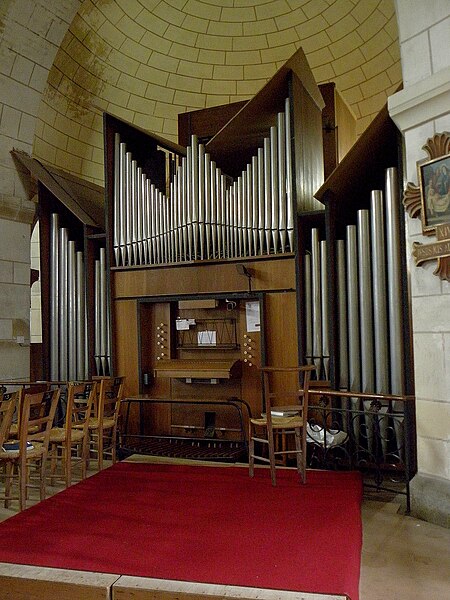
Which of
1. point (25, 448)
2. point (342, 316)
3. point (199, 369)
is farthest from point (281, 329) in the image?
point (25, 448)

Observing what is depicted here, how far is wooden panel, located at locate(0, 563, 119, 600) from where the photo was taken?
3031 mm

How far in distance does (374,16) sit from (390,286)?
465cm

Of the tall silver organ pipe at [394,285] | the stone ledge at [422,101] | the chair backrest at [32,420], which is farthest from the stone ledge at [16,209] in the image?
the stone ledge at [422,101]

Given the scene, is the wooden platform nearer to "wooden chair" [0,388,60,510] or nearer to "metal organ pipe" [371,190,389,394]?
"wooden chair" [0,388,60,510]

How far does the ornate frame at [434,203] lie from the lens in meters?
4.00

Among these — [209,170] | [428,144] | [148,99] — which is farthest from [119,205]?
[428,144]

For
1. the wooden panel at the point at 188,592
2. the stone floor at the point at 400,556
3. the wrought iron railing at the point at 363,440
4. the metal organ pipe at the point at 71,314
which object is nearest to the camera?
the wooden panel at the point at 188,592

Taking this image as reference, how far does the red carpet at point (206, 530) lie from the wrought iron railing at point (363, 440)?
309 millimetres

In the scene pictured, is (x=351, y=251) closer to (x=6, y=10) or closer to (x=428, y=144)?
(x=428, y=144)

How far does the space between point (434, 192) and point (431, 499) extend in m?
2.13

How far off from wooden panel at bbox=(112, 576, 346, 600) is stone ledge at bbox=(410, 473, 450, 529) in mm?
1468

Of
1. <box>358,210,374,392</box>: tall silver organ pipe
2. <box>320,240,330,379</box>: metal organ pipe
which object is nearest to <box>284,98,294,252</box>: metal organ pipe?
<box>320,240,330,379</box>: metal organ pipe

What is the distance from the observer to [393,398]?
448cm

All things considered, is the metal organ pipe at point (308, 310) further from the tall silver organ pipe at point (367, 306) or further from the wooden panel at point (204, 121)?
the wooden panel at point (204, 121)
